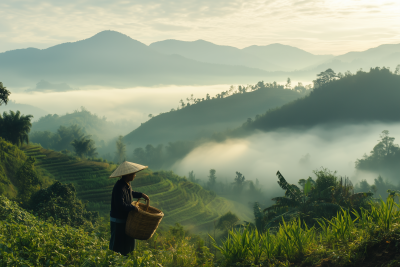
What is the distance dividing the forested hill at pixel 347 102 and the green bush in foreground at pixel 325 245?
140 metres

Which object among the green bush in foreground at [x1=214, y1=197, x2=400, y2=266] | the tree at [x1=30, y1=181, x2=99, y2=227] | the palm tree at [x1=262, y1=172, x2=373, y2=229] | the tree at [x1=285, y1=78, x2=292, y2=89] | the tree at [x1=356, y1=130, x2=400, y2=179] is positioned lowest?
the tree at [x1=356, y1=130, x2=400, y2=179]

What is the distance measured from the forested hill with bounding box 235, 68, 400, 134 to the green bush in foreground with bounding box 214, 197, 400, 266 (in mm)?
139791

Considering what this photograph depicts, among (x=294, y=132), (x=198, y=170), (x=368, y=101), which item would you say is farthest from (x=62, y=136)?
(x=368, y=101)

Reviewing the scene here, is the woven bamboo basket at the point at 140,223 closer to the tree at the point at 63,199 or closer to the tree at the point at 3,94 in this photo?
the tree at the point at 63,199

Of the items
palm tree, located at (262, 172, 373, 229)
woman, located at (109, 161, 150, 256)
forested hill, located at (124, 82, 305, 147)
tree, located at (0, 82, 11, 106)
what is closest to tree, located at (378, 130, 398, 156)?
forested hill, located at (124, 82, 305, 147)

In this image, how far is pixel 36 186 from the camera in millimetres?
26328

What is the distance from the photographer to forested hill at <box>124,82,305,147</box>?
17525cm

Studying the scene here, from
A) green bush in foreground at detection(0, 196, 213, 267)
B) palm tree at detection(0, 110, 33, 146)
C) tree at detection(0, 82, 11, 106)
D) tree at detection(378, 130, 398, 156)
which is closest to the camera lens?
green bush in foreground at detection(0, 196, 213, 267)

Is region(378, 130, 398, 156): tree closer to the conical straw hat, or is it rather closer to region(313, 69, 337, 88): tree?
region(313, 69, 337, 88): tree

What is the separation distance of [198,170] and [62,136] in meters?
Answer: 64.4

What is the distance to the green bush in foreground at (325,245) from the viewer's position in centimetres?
390

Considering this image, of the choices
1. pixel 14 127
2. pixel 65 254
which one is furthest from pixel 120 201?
pixel 14 127

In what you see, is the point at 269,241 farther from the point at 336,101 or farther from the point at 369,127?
the point at 369,127

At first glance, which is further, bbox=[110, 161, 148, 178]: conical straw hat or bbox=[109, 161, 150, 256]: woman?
bbox=[110, 161, 148, 178]: conical straw hat
